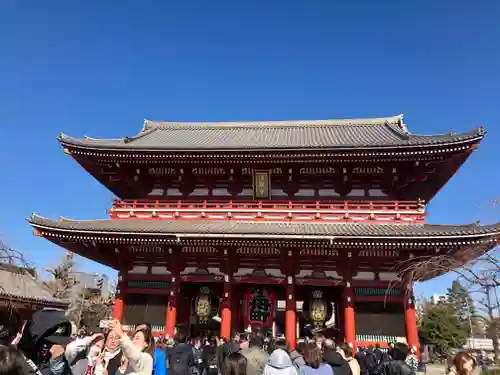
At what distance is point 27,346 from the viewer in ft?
10.4

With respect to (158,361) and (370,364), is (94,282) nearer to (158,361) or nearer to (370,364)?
(370,364)

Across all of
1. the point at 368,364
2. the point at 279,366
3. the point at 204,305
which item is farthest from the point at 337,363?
the point at 204,305

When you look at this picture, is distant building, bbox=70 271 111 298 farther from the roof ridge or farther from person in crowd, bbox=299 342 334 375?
person in crowd, bbox=299 342 334 375

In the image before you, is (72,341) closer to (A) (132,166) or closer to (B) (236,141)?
(A) (132,166)

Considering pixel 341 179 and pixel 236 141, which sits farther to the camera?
pixel 236 141

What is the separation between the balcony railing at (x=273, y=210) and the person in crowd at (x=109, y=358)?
10617mm

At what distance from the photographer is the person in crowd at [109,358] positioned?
4.19 metres

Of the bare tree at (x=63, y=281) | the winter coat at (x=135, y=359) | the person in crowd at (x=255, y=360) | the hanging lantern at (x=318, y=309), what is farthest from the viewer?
the bare tree at (x=63, y=281)

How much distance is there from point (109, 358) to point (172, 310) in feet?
Result: 33.2

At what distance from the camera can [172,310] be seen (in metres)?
14.0

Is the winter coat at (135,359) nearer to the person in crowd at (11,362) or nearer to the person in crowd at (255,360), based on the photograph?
the person in crowd at (11,362)

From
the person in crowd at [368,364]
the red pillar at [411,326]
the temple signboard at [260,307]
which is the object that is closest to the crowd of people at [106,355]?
the person in crowd at [368,364]

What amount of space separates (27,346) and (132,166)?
13.8m

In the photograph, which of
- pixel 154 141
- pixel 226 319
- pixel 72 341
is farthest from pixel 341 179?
pixel 72 341
